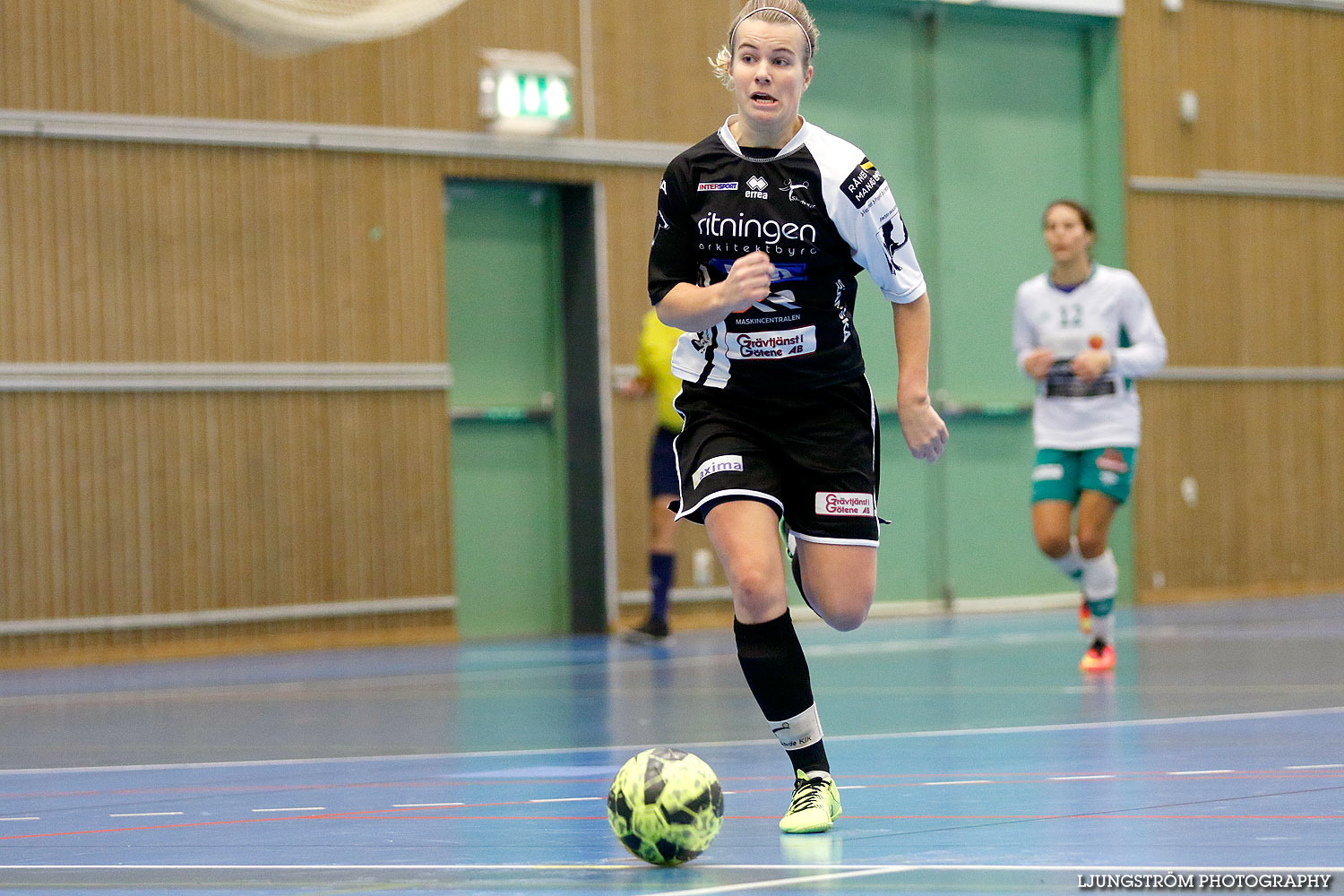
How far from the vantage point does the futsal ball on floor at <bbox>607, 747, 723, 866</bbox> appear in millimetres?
Result: 3311

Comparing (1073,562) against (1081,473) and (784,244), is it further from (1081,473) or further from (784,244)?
(784,244)

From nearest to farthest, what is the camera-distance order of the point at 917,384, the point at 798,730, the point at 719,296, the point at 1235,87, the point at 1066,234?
1. the point at 719,296
2. the point at 798,730
3. the point at 917,384
4. the point at 1066,234
5. the point at 1235,87

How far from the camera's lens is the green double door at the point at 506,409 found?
12438 millimetres

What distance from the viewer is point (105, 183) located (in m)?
10.9

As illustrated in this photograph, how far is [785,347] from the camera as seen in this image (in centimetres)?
409

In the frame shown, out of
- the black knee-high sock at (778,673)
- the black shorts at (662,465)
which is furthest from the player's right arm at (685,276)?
the black shorts at (662,465)

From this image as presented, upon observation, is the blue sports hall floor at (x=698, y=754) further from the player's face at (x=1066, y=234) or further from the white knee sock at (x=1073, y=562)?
the player's face at (x=1066, y=234)

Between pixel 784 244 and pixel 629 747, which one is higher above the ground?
pixel 784 244

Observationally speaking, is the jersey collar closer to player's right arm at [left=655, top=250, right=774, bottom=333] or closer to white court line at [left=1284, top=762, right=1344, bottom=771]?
player's right arm at [left=655, top=250, right=774, bottom=333]

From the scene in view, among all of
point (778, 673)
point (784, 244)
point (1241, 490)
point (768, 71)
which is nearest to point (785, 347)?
point (784, 244)

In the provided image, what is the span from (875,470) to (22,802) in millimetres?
2486

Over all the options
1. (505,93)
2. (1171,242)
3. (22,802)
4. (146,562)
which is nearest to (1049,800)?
(22,802)

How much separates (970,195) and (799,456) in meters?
10.8

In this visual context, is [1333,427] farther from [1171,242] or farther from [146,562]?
[146,562]
